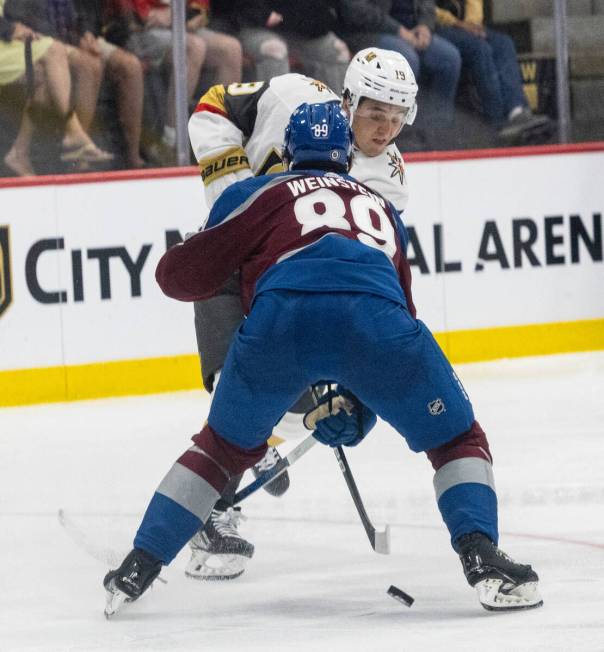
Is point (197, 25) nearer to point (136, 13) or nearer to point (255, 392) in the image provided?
point (136, 13)

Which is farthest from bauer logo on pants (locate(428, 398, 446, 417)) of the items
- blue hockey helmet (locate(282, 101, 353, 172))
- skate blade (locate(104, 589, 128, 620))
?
skate blade (locate(104, 589, 128, 620))

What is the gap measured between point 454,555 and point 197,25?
3248 mm

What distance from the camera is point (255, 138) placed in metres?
3.93

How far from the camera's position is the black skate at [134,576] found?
3025 millimetres

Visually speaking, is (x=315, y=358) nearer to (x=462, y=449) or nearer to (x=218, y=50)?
(x=462, y=449)

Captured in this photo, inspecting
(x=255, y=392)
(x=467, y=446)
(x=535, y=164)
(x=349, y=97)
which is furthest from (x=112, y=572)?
(x=535, y=164)

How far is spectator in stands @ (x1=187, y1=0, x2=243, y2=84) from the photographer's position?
20.8 ft

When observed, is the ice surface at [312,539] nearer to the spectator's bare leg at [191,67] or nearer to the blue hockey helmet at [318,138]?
the blue hockey helmet at [318,138]

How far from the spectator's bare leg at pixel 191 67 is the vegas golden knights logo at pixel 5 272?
83 centimetres

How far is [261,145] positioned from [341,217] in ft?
2.93

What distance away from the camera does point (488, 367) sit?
647cm

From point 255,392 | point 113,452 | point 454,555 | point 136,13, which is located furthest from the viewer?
point 136,13

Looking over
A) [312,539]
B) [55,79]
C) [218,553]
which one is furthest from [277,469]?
[55,79]

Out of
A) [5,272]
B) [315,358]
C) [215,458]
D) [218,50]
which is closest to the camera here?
[315,358]
